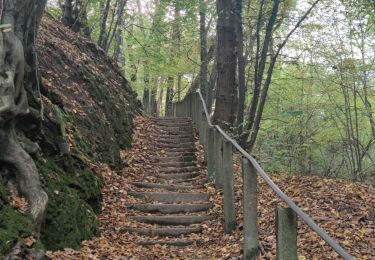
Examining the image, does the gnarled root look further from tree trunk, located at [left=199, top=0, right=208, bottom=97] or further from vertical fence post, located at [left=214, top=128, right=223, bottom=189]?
tree trunk, located at [left=199, top=0, right=208, bottom=97]

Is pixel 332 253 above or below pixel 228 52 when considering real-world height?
below

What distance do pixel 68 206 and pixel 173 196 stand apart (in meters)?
2.49

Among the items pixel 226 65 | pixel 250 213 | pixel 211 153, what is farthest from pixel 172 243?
pixel 226 65

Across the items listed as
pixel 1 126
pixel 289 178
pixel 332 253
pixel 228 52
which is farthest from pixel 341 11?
pixel 1 126

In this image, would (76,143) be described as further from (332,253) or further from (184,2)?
(184,2)

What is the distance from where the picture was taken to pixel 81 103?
9297 millimetres

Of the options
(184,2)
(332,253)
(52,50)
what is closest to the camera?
(332,253)

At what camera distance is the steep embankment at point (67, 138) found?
486 cm

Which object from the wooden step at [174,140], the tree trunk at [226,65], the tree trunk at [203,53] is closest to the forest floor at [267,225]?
the tree trunk at [226,65]

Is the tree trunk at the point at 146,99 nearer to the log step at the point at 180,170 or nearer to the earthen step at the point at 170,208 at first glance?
the log step at the point at 180,170

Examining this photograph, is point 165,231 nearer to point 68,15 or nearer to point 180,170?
point 180,170

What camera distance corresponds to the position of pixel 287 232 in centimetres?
280

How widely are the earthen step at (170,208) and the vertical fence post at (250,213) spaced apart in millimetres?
2741

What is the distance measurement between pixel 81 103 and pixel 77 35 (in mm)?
5341
